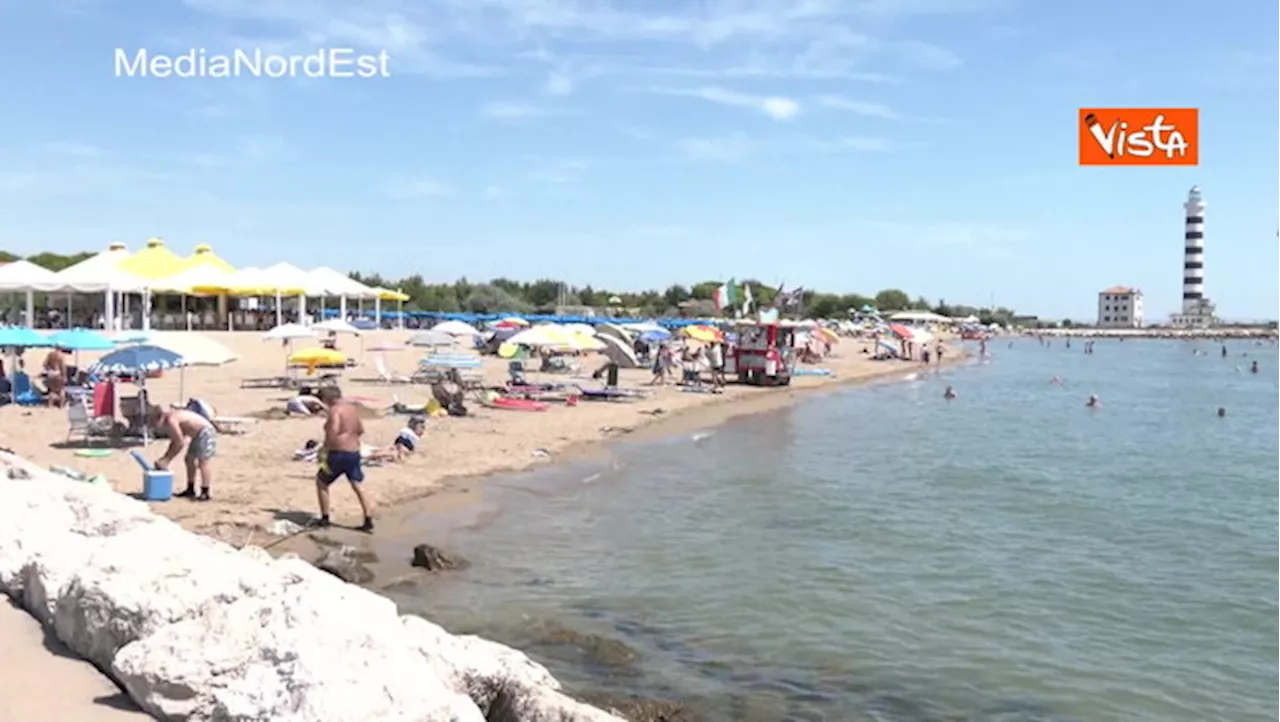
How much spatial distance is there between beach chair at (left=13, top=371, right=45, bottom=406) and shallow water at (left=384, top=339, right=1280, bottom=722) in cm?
917

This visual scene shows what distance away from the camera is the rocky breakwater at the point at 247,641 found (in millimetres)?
4234

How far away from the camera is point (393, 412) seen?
1988 centimetres

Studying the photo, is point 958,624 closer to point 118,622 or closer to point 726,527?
point 726,527

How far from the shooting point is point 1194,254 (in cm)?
15162

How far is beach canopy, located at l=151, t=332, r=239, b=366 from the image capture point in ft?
46.4

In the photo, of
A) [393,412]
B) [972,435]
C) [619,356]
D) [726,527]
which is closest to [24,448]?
[393,412]

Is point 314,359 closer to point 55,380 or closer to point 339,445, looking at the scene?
point 55,380

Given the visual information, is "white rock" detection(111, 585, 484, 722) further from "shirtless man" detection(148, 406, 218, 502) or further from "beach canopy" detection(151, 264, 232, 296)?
"beach canopy" detection(151, 264, 232, 296)

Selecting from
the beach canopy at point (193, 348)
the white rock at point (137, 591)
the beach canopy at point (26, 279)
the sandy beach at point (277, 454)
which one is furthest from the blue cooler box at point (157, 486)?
the beach canopy at point (26, 279)

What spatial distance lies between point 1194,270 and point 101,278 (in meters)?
154

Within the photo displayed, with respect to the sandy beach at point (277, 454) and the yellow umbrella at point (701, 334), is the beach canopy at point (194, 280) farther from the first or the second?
the yellow umbrella at point (701, 334)

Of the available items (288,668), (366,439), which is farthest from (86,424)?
(288,668)

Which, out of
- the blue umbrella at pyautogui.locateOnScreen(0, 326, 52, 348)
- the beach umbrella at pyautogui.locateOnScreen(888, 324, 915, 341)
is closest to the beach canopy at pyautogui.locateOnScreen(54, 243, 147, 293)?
the blue umbrella at pyautogui.locateOnScreen(0, 326, 52, 348)

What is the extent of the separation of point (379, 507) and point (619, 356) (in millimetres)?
16418
